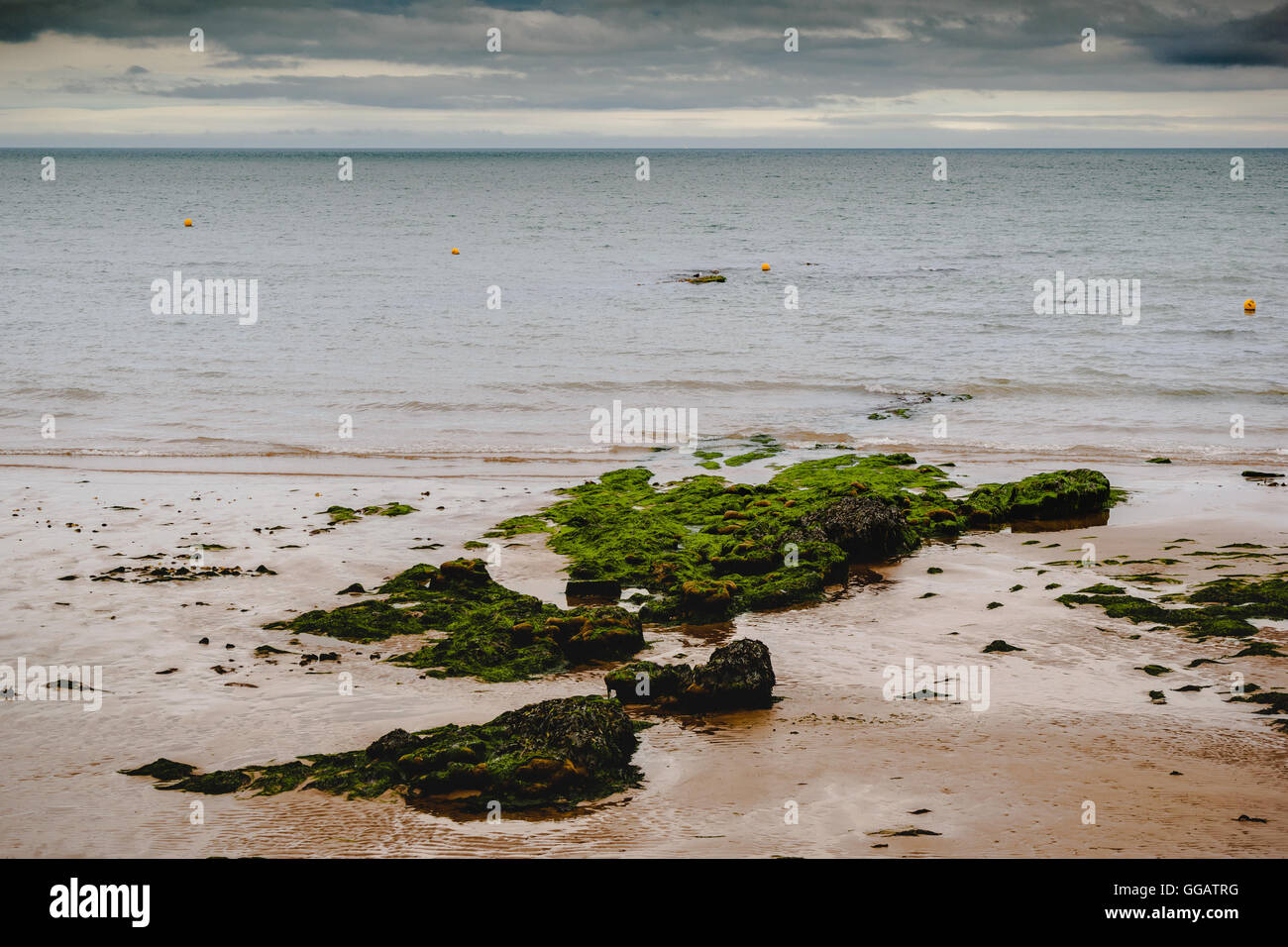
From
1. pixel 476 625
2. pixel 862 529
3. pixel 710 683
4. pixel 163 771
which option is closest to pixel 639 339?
pixel 862 529

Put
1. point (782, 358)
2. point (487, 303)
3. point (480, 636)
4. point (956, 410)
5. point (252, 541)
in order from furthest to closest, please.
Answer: point (487, 303)
point (782, 358)
point (956, 410)
point (252, 541)
point (480, 636)

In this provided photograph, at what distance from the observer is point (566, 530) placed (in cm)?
1262

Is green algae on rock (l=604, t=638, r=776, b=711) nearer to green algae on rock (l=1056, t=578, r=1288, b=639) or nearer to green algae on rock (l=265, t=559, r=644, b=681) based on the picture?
green algae on rock (l=265, t=559, r=644, b=681)

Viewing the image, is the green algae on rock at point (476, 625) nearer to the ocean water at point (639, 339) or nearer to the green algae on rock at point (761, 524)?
the green algae on rock at point (761, 524)

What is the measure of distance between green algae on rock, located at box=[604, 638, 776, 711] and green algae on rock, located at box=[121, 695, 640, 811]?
2.28ft

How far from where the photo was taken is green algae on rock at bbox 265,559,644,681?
870 centimetres

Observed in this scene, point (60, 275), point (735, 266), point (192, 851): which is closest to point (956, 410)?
point (192, 851)

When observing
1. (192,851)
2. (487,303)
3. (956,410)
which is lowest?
(192,851)

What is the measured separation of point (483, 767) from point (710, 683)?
1896 millimetres

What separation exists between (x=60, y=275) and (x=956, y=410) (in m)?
38.1

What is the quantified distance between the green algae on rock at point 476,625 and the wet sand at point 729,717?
274 mm

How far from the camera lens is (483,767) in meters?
6.36

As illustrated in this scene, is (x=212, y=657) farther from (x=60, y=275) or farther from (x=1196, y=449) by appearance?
(x=60, y=275)

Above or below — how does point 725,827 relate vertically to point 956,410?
below
